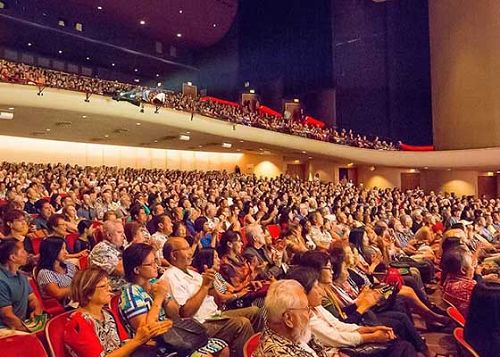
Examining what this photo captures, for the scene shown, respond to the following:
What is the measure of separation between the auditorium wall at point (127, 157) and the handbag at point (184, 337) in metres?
20.0

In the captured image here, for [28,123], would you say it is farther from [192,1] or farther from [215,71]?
[215,71]

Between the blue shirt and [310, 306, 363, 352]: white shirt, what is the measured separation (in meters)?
1.65

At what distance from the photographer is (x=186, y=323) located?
2.76 meters

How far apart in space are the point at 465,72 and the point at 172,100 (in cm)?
1388

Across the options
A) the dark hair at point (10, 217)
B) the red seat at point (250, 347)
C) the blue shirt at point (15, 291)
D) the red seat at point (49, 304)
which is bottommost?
the red seat at point (250, 347)

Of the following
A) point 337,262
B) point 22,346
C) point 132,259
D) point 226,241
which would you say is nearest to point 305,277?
point 132,259

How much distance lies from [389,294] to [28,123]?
15691mm

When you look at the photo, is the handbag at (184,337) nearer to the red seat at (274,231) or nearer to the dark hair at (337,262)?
the dark hair at (337,262)

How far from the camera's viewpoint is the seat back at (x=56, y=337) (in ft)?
7.36

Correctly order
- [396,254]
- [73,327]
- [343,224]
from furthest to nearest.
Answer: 1. [343,224]
2. [396,254]
3. [73,327]

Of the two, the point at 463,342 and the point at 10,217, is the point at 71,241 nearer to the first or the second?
the point at 10,217

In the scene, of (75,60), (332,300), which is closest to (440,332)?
(332,300)

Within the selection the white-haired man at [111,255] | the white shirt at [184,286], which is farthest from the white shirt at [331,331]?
the white-haired man at [111,255]

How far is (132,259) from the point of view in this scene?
2.82 m
